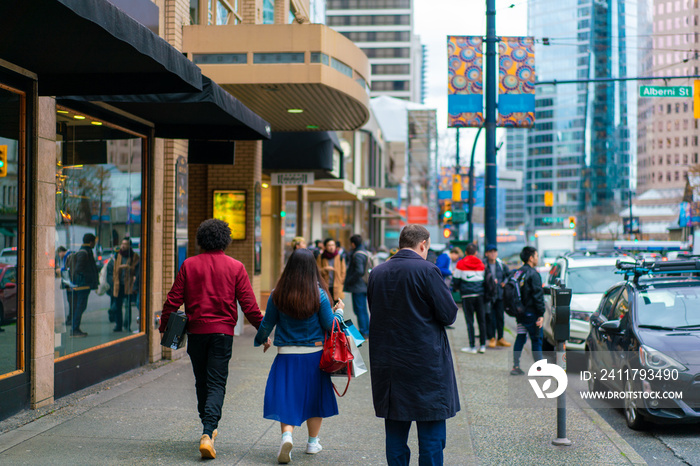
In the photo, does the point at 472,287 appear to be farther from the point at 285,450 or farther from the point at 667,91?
the point at 667,91

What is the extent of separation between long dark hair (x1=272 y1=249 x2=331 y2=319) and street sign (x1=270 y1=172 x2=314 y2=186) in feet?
42.6

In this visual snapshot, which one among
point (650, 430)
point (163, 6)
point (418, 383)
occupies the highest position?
point (163, 6)

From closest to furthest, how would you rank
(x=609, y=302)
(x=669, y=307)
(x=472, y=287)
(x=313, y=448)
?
(x=313, y=448) → (x=669, y=307) → (x=609, y=302) → (x=472, y=287)

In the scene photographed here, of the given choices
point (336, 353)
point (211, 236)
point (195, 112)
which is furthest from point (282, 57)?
point (336, 353)

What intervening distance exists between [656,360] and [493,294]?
5.66 m

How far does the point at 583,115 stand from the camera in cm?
14250

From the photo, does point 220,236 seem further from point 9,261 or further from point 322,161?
point 322,161

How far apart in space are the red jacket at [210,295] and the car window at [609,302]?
4750 millimetres

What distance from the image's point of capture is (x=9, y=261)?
6824mm

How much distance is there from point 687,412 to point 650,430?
28.7 inches

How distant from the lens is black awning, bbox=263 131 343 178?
59.3 feet

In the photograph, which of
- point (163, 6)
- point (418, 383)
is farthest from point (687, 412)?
point (163, 6)

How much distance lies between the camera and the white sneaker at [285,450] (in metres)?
5.58

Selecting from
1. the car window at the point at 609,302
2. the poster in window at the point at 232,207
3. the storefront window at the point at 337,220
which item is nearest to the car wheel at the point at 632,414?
the car window at the point at 609,302
